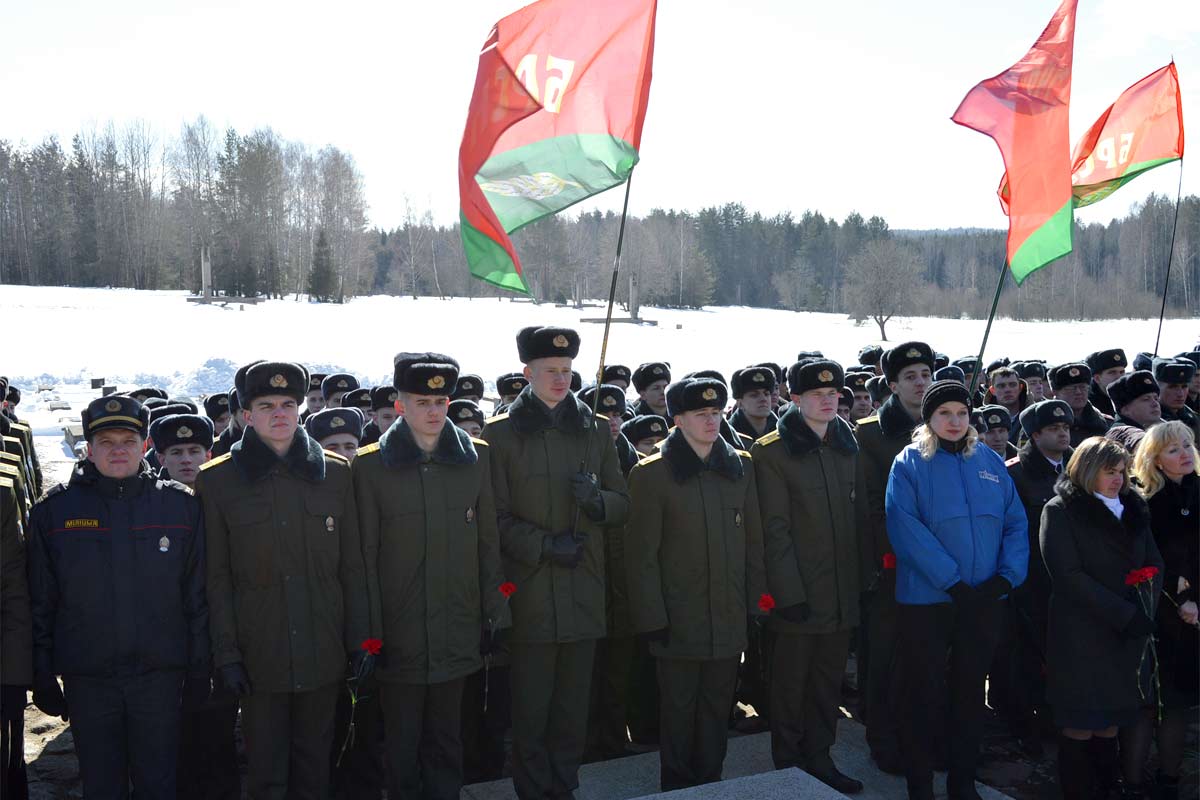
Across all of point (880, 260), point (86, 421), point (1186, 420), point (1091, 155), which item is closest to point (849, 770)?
point (86, 421)

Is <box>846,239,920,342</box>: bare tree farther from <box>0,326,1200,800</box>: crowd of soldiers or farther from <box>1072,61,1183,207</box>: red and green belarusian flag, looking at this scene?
<box>0,326,1200,800</box>: crowd of soldiers

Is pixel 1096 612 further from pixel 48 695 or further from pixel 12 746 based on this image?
pixel 12 746

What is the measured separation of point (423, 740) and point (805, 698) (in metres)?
2.02

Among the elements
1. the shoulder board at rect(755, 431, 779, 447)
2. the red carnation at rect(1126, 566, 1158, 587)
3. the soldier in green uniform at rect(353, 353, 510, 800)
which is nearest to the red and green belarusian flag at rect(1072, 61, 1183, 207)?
the red carnation at rect(1126, 566, 1158, 587)

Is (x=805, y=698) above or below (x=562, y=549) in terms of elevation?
below

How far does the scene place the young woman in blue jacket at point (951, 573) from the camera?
4527mm

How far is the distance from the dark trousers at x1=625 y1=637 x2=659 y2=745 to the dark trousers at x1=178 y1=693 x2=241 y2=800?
7.41 ft

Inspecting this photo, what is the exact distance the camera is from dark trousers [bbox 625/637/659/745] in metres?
5.66

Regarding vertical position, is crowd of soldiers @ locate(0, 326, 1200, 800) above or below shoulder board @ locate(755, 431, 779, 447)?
Answer: below

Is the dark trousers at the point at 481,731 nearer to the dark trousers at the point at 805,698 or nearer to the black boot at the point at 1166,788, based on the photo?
the dark trousers at the point at 805,698

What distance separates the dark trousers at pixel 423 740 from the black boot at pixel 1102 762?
121 inches

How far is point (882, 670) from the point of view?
17.2ft

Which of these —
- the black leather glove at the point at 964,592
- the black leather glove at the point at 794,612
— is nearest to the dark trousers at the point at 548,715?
the black leather glove at the point at 794,612

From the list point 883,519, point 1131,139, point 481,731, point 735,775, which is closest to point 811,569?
point 883,519
